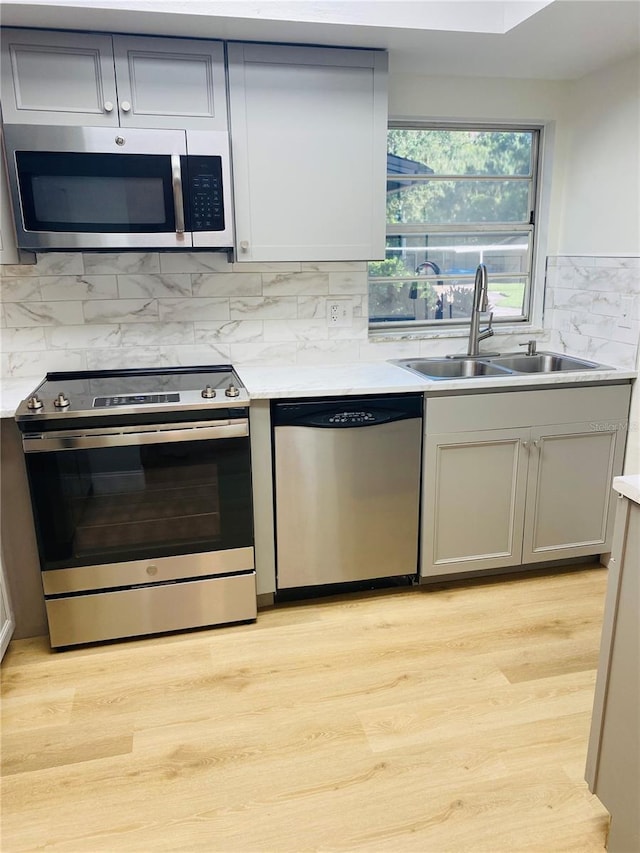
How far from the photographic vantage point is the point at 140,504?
88.5 inches

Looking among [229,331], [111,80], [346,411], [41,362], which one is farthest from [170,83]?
[346,411]

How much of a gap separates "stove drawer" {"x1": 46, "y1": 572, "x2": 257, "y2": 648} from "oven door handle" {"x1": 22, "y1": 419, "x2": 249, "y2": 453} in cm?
57

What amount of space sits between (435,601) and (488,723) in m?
0.72

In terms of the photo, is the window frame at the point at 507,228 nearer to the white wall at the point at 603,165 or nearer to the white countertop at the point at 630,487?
the white wall at the point at 603,165

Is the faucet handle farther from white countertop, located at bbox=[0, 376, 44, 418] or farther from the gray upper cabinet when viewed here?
white countertop, located at bbox=[0, 376, 44, 418]

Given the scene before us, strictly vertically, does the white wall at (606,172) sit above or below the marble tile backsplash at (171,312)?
above

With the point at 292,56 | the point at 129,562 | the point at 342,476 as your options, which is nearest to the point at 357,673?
the point at 342,476

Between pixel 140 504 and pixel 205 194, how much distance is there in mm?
1171

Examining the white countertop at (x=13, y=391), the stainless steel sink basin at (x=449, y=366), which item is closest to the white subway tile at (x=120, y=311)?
the white countertop at (x=13, y=391)

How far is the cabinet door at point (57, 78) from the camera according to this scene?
2102 millimetres

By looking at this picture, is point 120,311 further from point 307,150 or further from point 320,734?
point 320,734

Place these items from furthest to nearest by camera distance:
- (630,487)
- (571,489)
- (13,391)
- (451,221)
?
(451,221)
(571,489)
(13,391)
(630,487)

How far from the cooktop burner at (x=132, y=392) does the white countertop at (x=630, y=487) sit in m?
1.28

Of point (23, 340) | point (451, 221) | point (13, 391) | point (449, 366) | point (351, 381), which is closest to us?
point (13, 391)
